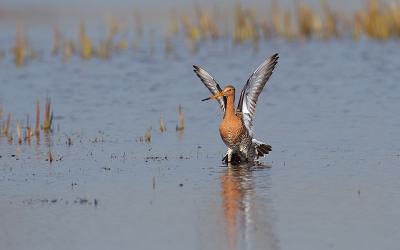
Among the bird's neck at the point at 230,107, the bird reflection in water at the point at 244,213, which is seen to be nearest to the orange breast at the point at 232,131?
the bird's neck at the point at 230,107

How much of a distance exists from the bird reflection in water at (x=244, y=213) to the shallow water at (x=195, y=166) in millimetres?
17

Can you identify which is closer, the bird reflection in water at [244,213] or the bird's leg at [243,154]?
the bird reflection in water at [244,213]

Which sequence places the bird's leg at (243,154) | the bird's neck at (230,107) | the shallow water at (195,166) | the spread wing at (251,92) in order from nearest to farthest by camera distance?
the shallow water at (195,166)
the bird's leg at (243,154)
the bird's neck at (230,107)
the spread wing at (251,92)

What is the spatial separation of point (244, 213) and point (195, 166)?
247 cm

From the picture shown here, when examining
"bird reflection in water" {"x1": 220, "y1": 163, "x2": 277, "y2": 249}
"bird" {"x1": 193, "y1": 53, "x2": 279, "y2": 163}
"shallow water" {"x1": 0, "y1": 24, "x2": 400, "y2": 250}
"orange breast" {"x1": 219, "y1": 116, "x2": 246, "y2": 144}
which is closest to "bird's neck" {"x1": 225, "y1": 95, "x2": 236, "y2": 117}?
"bird" {"x1": 193, "y1": 53, "x2": 279, "y2": 163}

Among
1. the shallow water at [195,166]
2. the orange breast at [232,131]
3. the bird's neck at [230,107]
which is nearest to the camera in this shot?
the shallow water at [195,166]

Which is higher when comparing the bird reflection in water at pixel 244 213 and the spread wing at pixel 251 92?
the spread wing at pixel 251 92

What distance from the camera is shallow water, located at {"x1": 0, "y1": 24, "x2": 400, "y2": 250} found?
22.2 ft

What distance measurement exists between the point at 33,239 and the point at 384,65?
14473 mm

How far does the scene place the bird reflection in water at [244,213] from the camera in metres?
6.46

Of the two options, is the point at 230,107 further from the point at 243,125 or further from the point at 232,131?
the point at 232,131

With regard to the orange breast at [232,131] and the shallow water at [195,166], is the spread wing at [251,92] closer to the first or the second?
the orange breast at [232,131]

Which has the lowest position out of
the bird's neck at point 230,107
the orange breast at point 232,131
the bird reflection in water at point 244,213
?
the bird reflection in water at point 244,213

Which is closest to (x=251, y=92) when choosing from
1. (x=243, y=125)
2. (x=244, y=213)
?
(x=243, y=125)
